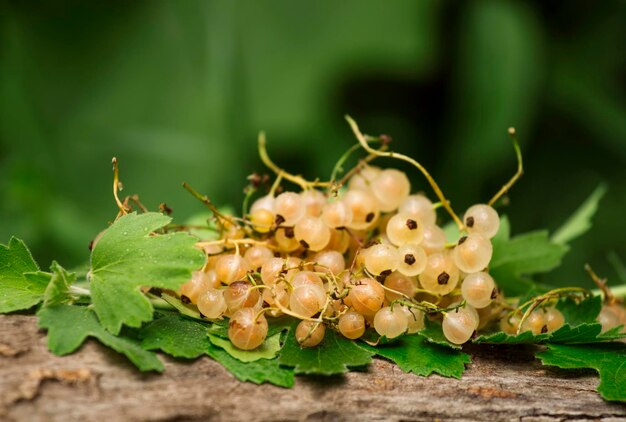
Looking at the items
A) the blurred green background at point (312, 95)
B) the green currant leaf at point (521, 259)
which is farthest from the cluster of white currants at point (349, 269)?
the blurred green background at point (312, 95)

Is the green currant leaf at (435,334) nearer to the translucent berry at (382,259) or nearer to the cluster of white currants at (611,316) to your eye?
the translucent berry at (382,259)

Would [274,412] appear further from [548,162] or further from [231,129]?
[548,162]

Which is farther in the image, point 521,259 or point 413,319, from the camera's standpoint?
point 521,259

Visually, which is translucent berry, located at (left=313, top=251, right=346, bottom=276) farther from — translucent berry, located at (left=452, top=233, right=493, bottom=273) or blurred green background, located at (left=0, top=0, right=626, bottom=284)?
blurred green background, located at (left=0, top=0, right=626, bottom=284)

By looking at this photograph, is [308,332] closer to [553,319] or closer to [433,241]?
[433,241]

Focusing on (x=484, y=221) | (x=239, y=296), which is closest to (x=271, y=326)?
(x=239, y=296)

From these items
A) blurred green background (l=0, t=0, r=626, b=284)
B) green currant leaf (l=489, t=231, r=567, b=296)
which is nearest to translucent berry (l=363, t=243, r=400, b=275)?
green currant leaf (l=489, t=231, r=567, b=296)
